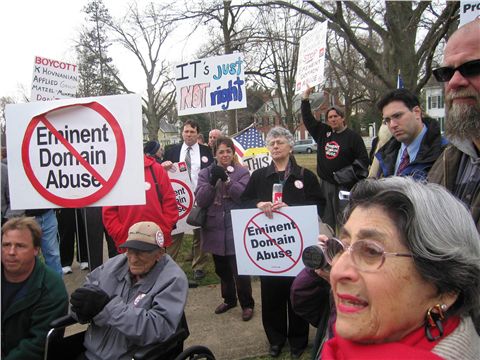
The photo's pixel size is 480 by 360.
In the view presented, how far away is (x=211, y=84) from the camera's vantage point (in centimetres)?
577

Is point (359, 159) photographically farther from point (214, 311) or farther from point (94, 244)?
point (94, 244)

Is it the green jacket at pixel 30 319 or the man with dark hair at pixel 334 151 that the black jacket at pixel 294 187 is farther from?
the green jacket at pixel 30 319

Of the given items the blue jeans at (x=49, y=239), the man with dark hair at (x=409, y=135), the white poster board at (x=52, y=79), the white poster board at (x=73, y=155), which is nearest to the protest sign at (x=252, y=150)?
the blue jeans at (x=49, y=239)

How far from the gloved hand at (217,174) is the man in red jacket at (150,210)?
0.45 metres

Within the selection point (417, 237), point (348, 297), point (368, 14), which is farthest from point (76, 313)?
point (368, 14)

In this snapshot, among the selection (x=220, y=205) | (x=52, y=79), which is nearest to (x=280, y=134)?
(x=220, y=205)

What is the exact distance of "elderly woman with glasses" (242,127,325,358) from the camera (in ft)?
11.4

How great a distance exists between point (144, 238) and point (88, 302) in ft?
1.76

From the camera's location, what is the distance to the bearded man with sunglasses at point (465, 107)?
5.33 feet

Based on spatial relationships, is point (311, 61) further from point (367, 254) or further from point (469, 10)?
point (367, 254)

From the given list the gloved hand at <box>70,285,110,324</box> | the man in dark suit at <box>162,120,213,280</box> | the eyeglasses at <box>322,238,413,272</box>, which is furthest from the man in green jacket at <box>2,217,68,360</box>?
the man in dark suit at <box>162,120,213,280</box>

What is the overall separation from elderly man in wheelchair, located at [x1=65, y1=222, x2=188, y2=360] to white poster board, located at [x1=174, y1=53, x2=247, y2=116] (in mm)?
3281

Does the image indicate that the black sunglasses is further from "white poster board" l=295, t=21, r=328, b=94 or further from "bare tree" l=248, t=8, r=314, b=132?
"bare tree" l=248, t=8, r=314, b=132

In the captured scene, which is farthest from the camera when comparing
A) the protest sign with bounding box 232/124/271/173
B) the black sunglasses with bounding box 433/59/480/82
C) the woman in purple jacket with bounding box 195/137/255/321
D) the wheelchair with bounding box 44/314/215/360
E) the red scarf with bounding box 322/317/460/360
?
the protest sign with bounding box 232/124/271/173
